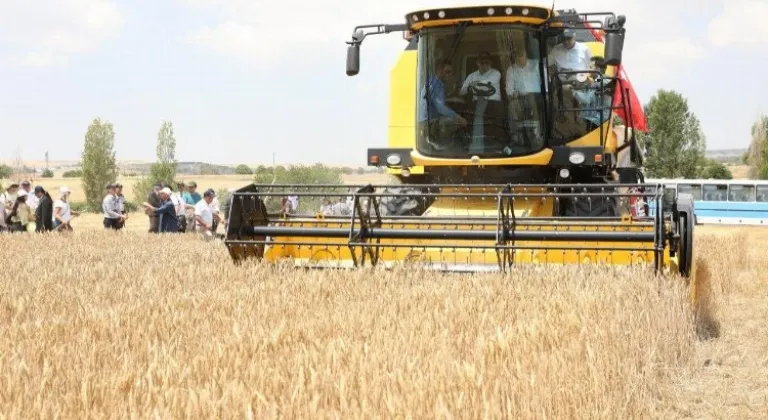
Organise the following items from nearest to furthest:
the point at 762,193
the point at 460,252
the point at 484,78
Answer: the point at 460,252, the point at 484,78, the point at 762,193

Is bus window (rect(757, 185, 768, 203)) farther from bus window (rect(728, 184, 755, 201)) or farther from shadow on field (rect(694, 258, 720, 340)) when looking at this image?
shadow on field (rect(694, 258, 720, 340))

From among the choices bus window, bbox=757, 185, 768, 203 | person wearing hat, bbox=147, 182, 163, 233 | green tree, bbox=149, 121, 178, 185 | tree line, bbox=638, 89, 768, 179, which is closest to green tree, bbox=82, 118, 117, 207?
green tree, bbox=149, 121, 178, 185

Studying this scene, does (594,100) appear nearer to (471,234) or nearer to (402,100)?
(402,100)

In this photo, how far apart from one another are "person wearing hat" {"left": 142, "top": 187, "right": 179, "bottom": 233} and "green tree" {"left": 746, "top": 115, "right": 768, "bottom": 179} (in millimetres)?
51908

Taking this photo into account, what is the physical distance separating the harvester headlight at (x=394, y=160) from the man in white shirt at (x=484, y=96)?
0.96 metres

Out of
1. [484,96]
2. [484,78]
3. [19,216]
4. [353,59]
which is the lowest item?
[19,216]

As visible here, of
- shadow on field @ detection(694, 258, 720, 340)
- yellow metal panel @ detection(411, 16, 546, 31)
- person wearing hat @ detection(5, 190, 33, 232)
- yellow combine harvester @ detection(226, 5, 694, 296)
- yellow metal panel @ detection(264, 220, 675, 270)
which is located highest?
yellow metal panel @ detection(411, 16, 546, 31)

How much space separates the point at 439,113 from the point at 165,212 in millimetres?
8978

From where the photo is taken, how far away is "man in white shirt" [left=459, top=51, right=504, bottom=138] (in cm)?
873

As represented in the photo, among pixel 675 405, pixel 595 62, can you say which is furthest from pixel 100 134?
pixel 675 405

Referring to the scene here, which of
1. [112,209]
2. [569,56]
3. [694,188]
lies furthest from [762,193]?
[569,56]

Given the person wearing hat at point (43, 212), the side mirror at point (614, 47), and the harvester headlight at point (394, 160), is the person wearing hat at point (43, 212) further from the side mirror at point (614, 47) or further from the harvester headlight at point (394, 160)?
the side mirror at point (614, 47)

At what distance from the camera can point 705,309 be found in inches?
336

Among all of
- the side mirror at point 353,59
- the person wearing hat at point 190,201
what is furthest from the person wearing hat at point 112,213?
the side mirror at point 353,59
